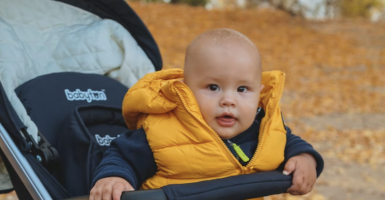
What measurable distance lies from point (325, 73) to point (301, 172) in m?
9.06

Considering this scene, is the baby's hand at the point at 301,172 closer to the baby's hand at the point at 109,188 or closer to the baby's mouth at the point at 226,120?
the baby's mouth at the point at 226,120

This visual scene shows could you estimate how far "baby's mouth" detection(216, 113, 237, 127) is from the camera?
1.89 metres

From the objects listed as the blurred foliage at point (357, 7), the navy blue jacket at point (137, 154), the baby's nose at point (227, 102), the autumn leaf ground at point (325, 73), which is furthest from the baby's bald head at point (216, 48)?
the blurred foliage at point (357, 7)

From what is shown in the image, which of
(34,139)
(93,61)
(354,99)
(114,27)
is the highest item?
(114,27)

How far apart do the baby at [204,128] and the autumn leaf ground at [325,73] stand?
9.16ft

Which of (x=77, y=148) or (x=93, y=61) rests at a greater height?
(x=93, y=61)

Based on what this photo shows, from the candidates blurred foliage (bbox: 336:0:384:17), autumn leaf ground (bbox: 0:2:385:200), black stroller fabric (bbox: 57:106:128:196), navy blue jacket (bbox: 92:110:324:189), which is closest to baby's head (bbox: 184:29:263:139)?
navy blue jacket (bbox: 92:110:324:189)

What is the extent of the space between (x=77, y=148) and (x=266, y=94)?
858 mm

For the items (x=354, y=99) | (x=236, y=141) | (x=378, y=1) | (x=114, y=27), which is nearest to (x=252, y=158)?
(x=236, y=141)

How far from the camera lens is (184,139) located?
6.16ft

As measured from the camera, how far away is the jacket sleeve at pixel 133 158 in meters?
1.82

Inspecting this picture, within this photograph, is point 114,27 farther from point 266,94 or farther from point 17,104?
point 266,94

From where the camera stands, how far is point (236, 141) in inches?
78.8

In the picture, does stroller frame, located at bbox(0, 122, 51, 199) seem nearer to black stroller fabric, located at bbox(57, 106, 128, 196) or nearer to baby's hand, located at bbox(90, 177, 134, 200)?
black stroller fabric, located at bbox(57, 106, 128, 196)
